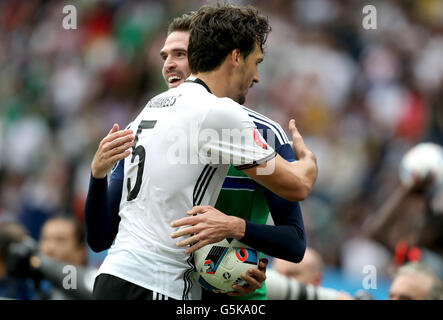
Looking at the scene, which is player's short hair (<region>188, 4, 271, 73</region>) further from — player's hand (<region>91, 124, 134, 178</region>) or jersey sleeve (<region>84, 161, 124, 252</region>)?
jersey sleeve (<region>84, 161, 124, 252</region>)

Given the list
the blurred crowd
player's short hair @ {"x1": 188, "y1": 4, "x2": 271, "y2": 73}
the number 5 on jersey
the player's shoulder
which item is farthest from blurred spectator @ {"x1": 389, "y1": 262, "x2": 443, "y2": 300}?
the blurred crowd

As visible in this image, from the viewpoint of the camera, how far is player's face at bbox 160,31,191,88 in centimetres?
375

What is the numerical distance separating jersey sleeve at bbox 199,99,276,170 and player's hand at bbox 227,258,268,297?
511 millimetres

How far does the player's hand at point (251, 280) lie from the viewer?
2.98 metres

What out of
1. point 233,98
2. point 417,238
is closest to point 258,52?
point 233,98

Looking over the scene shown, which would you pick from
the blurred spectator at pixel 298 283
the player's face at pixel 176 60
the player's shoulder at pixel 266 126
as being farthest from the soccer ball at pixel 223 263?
the blurred spectator at pixel 298 283

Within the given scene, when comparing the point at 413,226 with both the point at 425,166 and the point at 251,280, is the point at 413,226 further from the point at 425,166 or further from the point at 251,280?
the point at 251,280

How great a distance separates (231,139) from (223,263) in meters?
0.57

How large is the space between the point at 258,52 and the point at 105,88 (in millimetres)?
8149

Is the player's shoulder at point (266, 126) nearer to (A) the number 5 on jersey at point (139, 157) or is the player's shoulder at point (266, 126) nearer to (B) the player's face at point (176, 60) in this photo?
(A) the number 5 on jersey at point (139, 157)

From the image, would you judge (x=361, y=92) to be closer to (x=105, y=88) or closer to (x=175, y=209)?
(x=105, y=88)

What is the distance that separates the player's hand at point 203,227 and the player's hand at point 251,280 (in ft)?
0.89

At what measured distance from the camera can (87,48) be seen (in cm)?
1141
